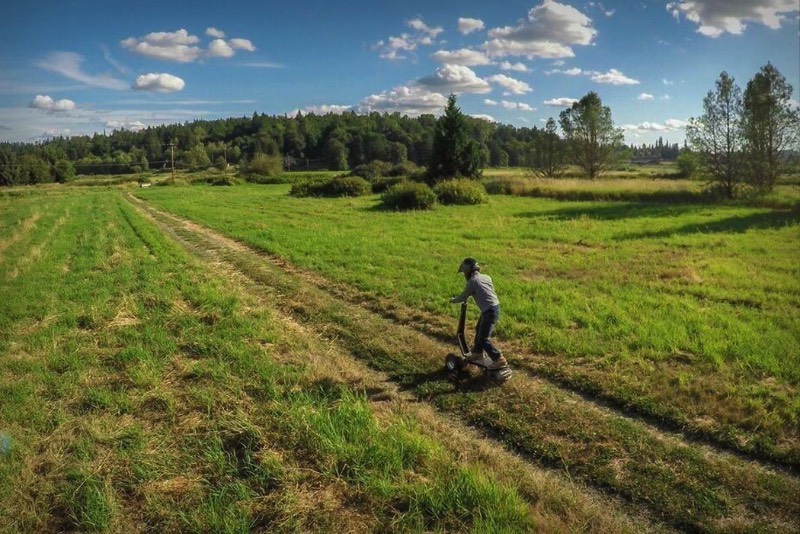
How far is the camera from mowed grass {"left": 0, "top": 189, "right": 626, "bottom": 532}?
3.96 meters

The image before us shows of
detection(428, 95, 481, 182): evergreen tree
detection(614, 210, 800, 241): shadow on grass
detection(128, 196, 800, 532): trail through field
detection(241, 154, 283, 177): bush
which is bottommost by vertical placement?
detection(128, 196, 800, 532): trail through field

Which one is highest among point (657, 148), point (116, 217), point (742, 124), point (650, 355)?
point (657, 148)

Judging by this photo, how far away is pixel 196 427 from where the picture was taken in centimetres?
532

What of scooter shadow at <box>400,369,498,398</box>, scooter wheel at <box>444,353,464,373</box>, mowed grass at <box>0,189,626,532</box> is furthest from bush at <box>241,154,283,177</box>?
scooter wheel at <box>444,353,464,373</box>

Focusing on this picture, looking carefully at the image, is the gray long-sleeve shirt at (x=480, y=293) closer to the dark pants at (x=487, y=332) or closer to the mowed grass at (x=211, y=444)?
the dark pants at (x=487, y=332)

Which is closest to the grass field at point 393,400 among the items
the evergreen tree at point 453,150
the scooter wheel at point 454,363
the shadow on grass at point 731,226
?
the scooter wheel at point 454,363

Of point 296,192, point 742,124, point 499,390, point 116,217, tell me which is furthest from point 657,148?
point 499,390

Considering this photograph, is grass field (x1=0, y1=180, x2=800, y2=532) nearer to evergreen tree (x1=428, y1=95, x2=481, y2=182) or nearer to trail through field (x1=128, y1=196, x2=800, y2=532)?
trail through field (x1=128, y1=196, x2=800, y2=532)

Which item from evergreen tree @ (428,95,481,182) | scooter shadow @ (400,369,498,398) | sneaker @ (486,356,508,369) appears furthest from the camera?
evergreen tree @ (428,95,481,182)

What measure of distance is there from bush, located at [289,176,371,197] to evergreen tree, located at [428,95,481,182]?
5856 millimetres

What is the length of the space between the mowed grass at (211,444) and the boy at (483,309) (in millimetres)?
1531

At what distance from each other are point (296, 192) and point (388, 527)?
1504 inches

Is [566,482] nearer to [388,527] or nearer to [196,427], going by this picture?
[388,527]

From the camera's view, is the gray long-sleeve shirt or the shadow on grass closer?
the gray long-sleeve shirt
